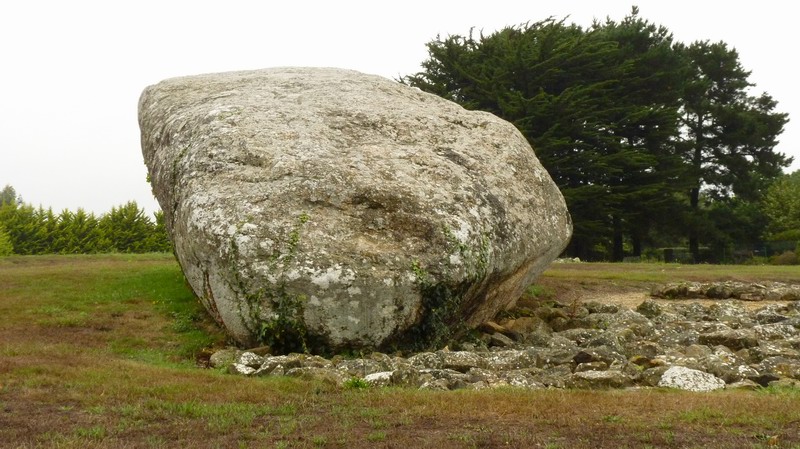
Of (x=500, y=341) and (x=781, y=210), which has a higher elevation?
(x=781, y=210)

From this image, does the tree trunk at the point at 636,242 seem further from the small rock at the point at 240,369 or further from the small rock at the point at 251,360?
the small rock at the point at 240,369

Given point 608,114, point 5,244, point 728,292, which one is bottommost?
point 728,292

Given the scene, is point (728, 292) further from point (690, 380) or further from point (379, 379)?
point (379, 379)

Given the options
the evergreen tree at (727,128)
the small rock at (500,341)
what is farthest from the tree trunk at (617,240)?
the small rock at (500,341)

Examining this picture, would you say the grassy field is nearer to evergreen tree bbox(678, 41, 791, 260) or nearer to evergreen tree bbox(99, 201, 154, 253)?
evergreen tree bbox(99, 201, 154, 253)

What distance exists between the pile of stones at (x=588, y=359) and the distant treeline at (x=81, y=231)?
24.4 meters

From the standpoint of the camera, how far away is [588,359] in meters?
9.51

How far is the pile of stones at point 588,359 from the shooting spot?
8445 mm

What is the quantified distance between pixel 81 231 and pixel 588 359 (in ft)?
97.4

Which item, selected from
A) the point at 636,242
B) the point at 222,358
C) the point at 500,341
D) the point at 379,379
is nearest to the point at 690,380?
the point at 379,379

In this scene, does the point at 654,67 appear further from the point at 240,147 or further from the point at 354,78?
the point at 240,147

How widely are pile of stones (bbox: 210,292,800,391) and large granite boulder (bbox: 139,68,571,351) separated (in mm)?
601

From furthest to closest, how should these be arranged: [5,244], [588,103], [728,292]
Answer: [588,103] < [5,244] < [728,292]

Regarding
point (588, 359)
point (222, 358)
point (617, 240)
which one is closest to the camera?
point (588, 359)
